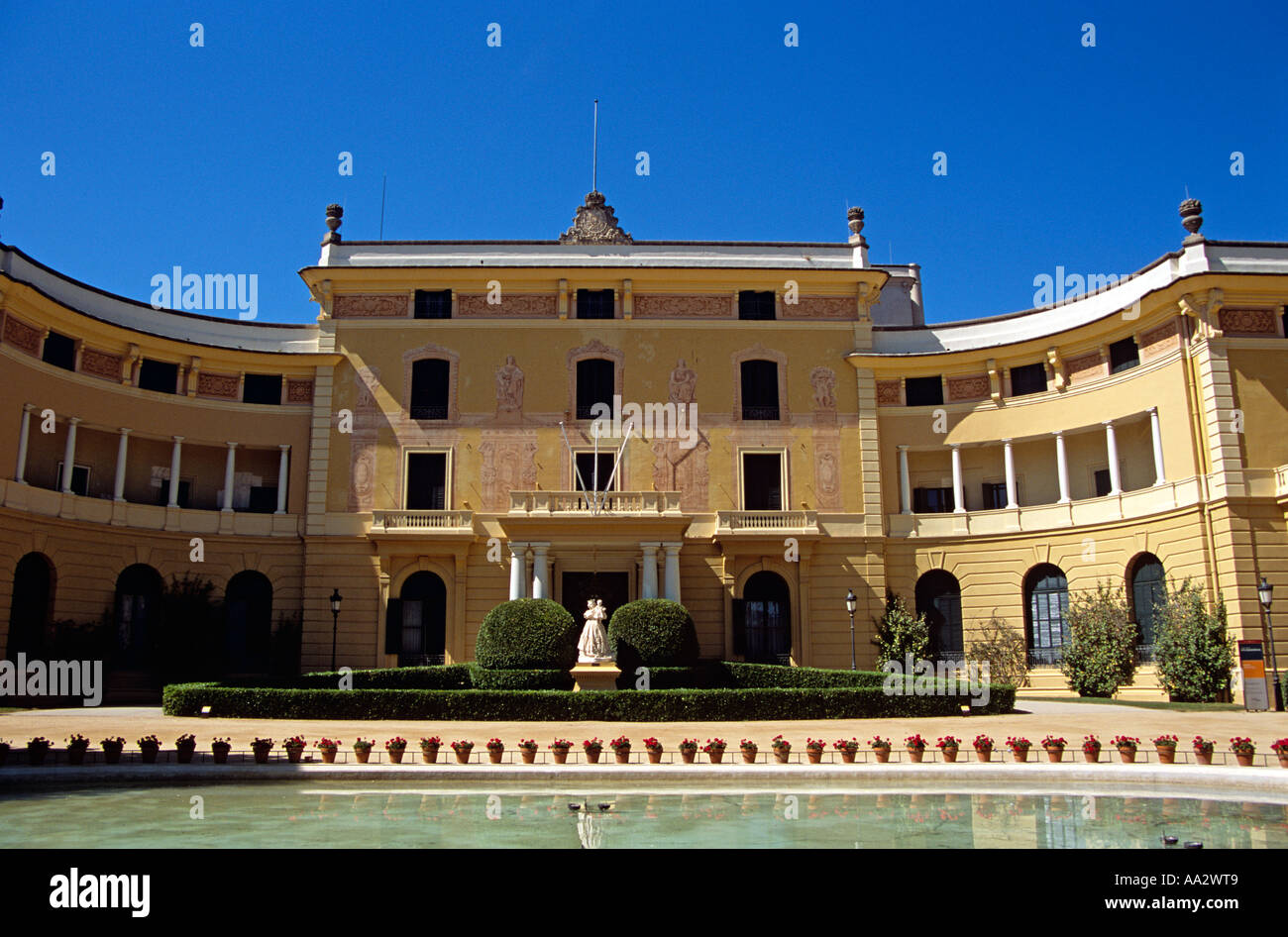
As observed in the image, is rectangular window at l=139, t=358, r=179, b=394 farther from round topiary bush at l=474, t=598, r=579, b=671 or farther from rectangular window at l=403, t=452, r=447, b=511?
round topiary bush at l=474, t=598, r=579, b=671

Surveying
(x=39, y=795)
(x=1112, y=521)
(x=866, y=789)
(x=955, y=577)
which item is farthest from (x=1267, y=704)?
(x=39, y=795)

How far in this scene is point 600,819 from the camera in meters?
12.8

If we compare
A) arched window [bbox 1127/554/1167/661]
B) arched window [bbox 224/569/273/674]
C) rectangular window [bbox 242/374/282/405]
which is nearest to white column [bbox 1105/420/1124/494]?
arched window [bbox 1127/554/1167/661]

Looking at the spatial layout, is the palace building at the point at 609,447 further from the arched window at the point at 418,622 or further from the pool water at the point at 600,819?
the pool water at the point at 600,819

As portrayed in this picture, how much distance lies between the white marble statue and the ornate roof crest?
19190mm

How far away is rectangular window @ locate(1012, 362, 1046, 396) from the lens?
3828 centimetres

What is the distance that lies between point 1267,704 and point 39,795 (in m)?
29.1

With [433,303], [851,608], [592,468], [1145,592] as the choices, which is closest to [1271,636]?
[1145,592]

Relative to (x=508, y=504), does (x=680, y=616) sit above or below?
below

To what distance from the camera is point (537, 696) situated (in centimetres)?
2492

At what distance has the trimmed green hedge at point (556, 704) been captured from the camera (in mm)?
24547

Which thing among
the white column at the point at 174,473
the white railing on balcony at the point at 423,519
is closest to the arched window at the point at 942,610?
the white railing on balcony at the point at 423,519

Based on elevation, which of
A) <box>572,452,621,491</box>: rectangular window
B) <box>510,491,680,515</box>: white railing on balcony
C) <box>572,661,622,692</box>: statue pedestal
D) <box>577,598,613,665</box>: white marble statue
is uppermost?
<box>572,452,621,491</box>: rectangular window

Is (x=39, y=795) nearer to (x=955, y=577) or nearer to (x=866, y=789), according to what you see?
(x=866, y=789)
